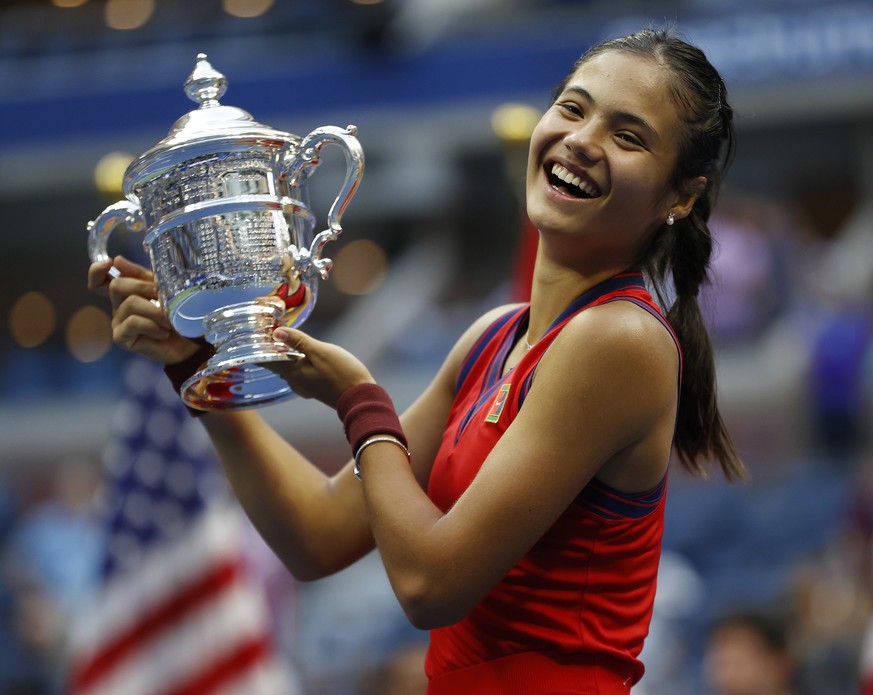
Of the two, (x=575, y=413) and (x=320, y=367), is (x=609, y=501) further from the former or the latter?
(x=320, y=367)

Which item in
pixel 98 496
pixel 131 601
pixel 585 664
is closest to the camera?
pixel 585 664

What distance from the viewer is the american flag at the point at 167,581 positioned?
12.5 feet

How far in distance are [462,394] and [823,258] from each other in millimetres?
6813

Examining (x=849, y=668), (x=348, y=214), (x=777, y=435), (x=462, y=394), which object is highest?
(x=348, y=214)

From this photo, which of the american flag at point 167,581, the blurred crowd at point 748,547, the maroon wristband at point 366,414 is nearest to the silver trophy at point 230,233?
the maroon wristband at point 366,414

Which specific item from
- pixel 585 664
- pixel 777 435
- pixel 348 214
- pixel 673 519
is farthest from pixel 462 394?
pixel 348 214

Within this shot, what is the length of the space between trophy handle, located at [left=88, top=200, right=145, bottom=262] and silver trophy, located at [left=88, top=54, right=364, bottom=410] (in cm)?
6

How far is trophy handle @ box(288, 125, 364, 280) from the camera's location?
1822 mm

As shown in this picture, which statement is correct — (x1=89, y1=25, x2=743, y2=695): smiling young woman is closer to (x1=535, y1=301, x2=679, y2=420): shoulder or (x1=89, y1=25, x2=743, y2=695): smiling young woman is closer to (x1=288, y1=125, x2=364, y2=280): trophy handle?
(x1=535, y1=301, x2=679, y2=420): shoulder

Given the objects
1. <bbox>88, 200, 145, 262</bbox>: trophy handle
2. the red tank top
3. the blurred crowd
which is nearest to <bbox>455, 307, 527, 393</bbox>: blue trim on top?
the red tank top

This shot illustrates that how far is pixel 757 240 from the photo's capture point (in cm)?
732

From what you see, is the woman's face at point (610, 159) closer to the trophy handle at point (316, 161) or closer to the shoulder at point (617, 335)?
the shoulder at point (617, 335)

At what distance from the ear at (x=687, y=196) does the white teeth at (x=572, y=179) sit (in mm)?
116

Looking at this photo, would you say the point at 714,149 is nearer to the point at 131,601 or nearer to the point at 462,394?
the point at 462,394
